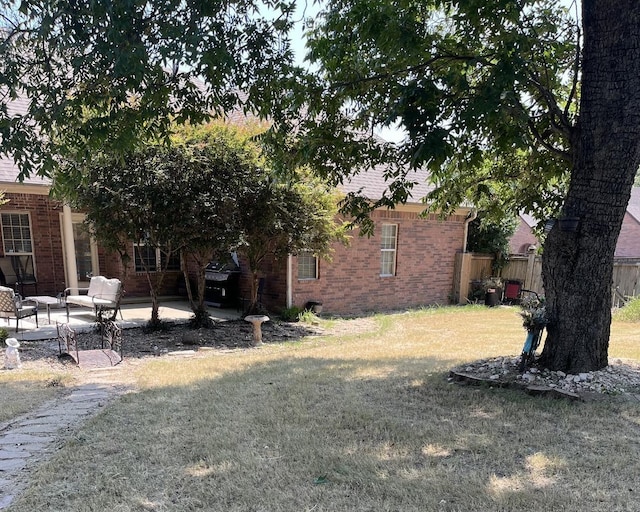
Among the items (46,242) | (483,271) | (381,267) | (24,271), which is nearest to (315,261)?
(381,267)

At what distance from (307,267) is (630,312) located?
851cm

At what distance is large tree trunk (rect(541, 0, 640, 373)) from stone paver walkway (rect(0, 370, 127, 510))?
4.95m

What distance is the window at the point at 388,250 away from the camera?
1327 cm

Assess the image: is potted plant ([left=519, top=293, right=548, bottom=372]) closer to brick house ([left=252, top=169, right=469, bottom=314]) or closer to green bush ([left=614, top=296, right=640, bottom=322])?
brick house ([left=252, top=169, right=469, bottom=314])

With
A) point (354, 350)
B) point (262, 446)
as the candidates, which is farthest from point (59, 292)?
point (262, 446)

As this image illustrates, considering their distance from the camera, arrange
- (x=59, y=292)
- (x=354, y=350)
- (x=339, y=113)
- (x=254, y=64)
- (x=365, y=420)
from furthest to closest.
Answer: (x=59, y=292) → (x=354, y=350) → (x=339, y=113) → (x=254, y=64) → (x=365, y=420)

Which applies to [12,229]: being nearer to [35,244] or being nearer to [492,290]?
[35,244]

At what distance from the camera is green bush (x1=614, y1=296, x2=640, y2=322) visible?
10994 mm

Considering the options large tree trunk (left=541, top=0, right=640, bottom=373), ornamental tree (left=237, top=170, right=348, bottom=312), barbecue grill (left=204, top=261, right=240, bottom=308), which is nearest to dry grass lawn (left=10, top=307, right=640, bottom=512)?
large tree trunk (left=541, top=0, right=640, bottom=373)

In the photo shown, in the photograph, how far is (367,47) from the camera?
16.4 feet

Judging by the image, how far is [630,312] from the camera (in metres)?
11.2

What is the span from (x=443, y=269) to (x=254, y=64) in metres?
11.3

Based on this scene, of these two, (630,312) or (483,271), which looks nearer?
(630,312)

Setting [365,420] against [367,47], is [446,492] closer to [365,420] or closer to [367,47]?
[365,420]
